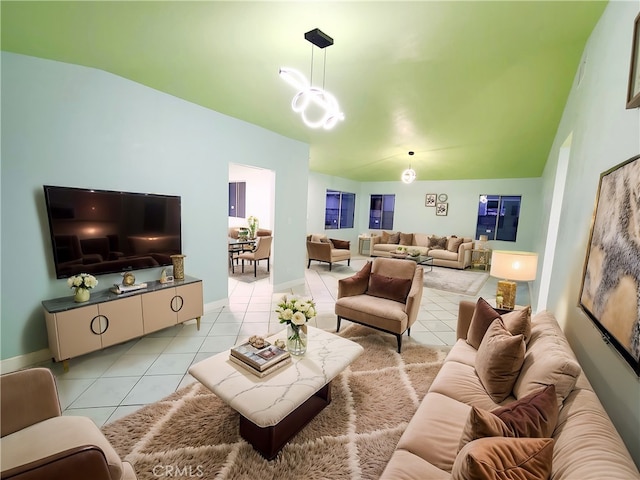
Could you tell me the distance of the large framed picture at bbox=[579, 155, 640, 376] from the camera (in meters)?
1.04

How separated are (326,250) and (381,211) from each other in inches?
147

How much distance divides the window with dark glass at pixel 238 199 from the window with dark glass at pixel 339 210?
2.50 m

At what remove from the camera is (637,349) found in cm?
98

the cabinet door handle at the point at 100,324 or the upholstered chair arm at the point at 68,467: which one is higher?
the upholstered chair arm at the point at 68,467

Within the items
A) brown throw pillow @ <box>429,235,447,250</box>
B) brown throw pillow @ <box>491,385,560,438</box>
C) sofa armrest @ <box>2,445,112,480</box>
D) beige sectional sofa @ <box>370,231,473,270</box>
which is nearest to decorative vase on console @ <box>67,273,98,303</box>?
sofa armrest @ <box>2,445,112,480</box>

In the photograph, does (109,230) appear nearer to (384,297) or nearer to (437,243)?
(384,297)

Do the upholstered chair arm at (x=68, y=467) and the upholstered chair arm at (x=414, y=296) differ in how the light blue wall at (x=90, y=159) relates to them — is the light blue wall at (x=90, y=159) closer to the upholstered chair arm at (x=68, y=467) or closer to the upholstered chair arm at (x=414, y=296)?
the upholstered chair arm at (x=68, y=467)

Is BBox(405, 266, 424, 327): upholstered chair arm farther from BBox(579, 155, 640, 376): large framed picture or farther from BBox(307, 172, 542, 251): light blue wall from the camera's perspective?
BBox(307, 172, 542, 251): light blue wall

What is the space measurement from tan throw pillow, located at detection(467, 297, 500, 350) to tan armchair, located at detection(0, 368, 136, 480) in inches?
87.5

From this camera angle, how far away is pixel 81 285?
94.7 inches

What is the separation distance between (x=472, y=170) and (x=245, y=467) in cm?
742

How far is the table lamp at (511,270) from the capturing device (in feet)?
7.66

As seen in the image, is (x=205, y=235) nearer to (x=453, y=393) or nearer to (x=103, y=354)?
(x=103, y=354)

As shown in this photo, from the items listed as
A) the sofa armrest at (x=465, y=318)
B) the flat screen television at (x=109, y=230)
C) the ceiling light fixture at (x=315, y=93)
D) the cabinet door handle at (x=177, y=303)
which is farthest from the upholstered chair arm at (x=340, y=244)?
the ceiling light fixture at (x=315, y=93)
